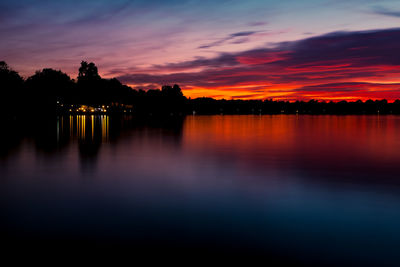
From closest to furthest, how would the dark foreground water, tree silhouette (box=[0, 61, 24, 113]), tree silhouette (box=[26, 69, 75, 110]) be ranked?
the dark foreground water → tree silhouette (box=[0, 61, 24, 113]) → tree silhouette (box=[26, 69, 75, 110])

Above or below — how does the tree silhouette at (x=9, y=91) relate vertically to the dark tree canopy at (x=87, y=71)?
below

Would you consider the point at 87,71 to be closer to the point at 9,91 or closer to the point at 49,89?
the point at 49,89

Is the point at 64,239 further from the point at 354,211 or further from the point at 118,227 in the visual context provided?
the point at 354,211

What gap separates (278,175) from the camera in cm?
1648

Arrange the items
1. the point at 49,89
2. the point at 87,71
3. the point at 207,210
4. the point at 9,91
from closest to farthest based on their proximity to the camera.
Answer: the point at 207,210, the point at 9,91, the point at 49,89, the point at 87,71

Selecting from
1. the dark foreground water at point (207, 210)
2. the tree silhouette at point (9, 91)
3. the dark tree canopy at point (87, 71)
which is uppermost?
the dark tree canopy at point (87, 71)

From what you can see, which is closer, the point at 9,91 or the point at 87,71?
the point at 9,91

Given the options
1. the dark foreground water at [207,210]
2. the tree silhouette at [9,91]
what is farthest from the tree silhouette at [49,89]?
the dark foreground water at [207,210]

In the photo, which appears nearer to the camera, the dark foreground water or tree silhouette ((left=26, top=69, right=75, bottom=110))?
the dark foreground water

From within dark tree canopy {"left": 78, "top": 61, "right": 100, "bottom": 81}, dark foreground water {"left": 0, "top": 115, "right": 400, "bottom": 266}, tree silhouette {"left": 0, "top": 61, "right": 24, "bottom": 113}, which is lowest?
dark foreground water {"left": 0, "top": 115, "right": 400, "bottom": 266}

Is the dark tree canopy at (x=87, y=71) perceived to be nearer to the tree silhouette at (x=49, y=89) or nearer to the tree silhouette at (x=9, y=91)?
the tree silhouette at (x=49, y=89)

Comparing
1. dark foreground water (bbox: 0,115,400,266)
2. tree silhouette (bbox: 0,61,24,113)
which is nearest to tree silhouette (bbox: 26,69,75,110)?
tree silhouette (bbox: 0,61,24,113)

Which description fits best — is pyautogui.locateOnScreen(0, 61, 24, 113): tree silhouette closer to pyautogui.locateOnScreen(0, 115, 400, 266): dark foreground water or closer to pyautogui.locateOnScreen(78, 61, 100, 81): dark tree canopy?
pyautogui.locateOnScreen(78, 61, 100, 81): dark tree canopy

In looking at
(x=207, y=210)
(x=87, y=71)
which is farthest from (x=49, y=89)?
(x=207, y=210)
